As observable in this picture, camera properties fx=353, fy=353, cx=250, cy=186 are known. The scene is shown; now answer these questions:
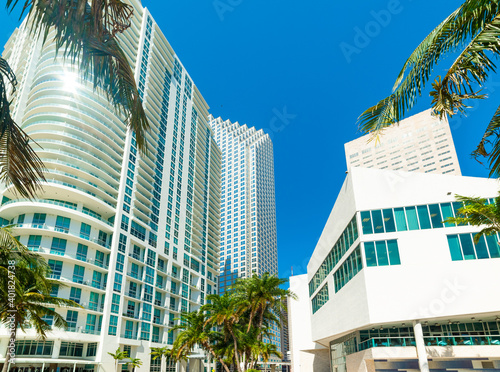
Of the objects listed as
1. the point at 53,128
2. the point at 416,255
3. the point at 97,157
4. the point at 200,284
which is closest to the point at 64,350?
the point at 97,157

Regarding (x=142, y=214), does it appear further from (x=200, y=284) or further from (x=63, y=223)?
(x=200, y=284)

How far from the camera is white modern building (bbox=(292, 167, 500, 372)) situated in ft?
77.9

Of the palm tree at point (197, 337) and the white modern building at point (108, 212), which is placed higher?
the white modern building at point (108, 212)

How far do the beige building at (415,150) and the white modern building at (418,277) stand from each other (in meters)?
102

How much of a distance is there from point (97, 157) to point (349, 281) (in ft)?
147

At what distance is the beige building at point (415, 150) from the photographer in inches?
4951

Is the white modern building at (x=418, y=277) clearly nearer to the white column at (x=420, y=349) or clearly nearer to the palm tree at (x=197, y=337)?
the white column at (x=420, y=349)

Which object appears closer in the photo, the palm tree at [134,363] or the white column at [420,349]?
the white column at [420,349]

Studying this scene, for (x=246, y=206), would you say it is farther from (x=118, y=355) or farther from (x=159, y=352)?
(x=118, y=355)

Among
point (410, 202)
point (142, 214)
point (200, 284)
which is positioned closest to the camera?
point (410, 202)

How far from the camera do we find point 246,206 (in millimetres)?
146625

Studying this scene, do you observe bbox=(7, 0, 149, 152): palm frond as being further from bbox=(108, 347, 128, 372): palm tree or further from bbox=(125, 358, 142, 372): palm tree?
bbox=(125, 358, 142, 372): palm tree

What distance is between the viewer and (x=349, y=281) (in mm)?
29719

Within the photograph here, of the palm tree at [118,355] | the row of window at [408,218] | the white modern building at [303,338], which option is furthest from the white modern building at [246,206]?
the row of window at [408,218]
